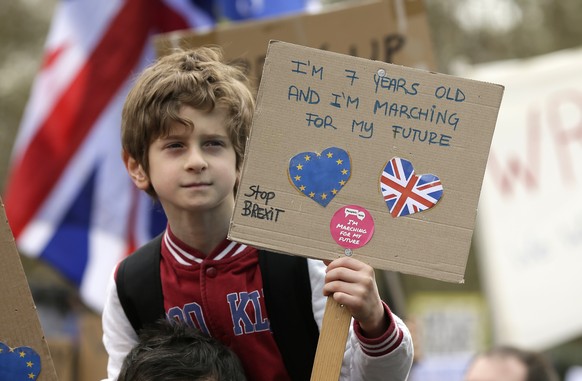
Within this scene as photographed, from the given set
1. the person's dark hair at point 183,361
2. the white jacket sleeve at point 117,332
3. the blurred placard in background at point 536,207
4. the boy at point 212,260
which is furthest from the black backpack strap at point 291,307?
the blurred placard in background at point 536,207

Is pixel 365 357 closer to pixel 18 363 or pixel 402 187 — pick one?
pixel 402 187

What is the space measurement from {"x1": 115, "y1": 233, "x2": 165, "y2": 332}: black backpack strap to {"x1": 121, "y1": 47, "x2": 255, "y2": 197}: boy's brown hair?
0.18 metres

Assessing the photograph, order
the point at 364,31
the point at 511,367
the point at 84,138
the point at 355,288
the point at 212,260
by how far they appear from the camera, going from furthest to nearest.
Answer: the point at 84,138
the point at 511,367
the point at 364,31
the point at 212,260
the point at 355,288

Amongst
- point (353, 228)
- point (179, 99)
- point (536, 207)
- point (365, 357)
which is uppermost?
point (536, 207)

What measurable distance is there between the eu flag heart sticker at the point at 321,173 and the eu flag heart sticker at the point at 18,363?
70 centimetres

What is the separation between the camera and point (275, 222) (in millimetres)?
2646

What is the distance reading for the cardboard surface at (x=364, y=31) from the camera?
5.02m

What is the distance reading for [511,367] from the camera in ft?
16.9

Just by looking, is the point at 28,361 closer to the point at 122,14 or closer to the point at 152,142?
the point at 152,142

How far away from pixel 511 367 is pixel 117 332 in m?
2.53

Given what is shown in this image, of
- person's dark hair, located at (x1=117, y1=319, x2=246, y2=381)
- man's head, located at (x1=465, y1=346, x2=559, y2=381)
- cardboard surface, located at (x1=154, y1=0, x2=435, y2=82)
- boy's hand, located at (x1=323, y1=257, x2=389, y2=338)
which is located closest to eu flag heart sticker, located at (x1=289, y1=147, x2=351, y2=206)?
boy's hand, located at (x1=323, y1=257, x2=389, y2=338)

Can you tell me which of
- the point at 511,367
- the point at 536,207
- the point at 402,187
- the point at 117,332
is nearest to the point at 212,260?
the point at 117,332

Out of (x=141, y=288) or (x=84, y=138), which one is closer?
(x=141, y=288)

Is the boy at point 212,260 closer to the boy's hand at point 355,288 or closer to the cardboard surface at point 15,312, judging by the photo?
the boy's hand at point 355,288
